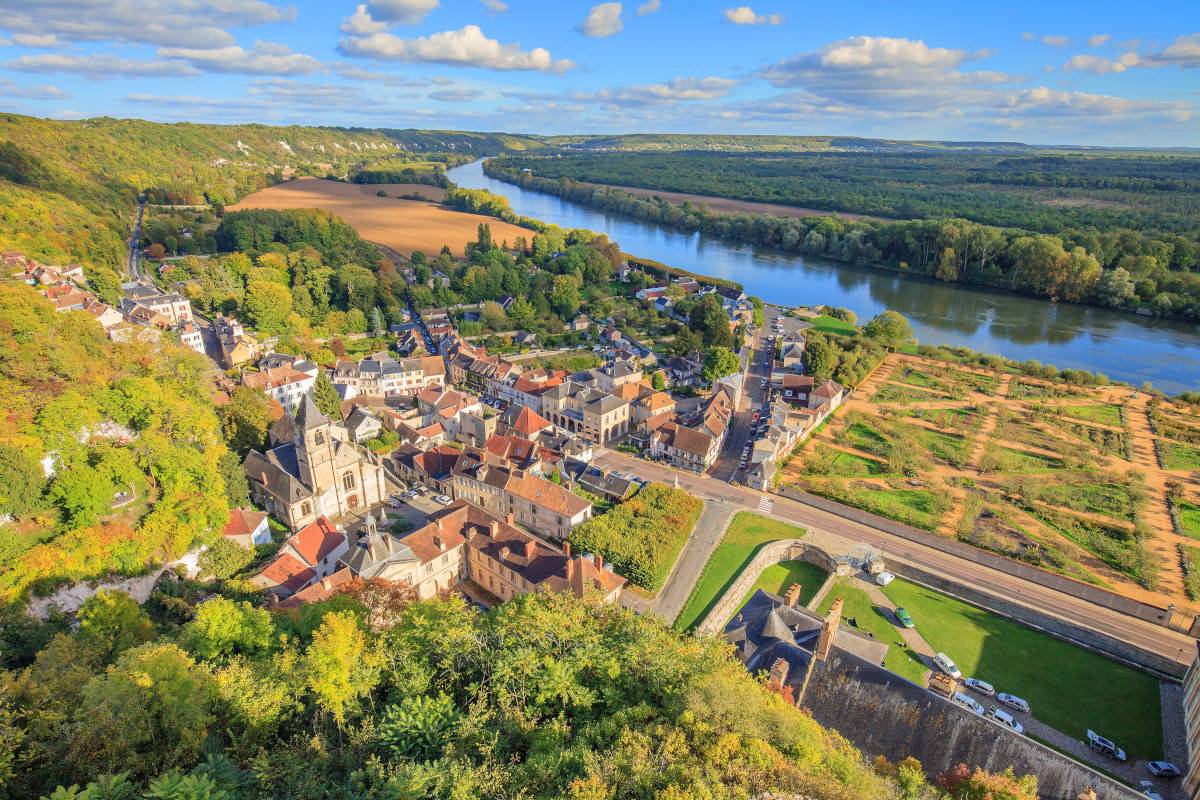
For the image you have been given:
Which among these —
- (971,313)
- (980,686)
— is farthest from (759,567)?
(971,313)

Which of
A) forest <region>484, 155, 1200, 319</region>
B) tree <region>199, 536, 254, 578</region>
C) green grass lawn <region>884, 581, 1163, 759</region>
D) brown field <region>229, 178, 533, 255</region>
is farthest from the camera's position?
brown field <region>229, 178, 533, 255</region>

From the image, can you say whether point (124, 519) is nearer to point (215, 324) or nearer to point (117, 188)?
point (215, 324)

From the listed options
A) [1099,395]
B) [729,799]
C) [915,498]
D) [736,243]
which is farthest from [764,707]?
[736,243]

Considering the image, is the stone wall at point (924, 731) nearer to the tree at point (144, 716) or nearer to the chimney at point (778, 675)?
the chimney at point (778, 675)

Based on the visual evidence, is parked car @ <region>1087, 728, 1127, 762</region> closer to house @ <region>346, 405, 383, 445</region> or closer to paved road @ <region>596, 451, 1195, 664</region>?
paved road @ <region>596, 451, 1195, 664</region>

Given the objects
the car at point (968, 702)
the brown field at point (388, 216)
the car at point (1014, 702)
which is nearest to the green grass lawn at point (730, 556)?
the car at point (968, 702)

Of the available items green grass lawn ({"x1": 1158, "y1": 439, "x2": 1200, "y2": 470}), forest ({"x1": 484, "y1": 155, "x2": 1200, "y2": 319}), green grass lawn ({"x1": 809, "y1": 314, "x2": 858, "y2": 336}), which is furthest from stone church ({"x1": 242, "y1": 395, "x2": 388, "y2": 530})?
forest ({"x1": 484, "y1": 155, "x2": 1200, "y2": 319})
